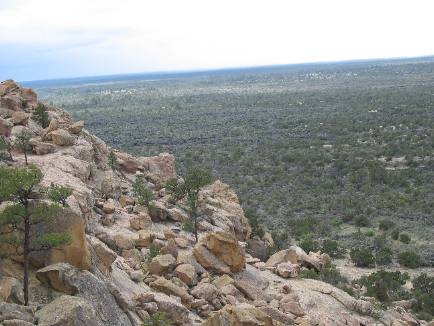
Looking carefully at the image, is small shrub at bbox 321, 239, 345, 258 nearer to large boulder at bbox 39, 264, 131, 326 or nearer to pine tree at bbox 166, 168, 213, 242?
pine tree at bbox 166, 168, 213, 242

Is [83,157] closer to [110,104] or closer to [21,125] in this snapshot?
[21,125]

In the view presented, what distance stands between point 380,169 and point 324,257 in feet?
80.4

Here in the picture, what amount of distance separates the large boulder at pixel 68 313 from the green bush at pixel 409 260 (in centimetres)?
2086

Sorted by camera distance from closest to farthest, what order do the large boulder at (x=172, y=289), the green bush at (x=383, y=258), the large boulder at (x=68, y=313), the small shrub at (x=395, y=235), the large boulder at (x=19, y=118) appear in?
the large boulder at (x=68, y=313) < the large boulder at (x=172, y=289) < the large boulder at (x=19, y=118) < the green bush at (x=383, y=258) < the small shrub at (x=395, y=235)

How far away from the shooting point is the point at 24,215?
1122 cm

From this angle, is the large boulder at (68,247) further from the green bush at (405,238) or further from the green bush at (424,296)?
the green bush at (405,238)

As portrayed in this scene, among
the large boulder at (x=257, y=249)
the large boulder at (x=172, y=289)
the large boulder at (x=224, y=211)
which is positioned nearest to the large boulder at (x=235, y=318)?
the large boulder at (x=172, y=289)

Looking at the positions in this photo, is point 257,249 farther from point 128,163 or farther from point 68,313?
point 68,313

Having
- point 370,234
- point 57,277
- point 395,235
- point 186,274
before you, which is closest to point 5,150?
point 186,274

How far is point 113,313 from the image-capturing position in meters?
11.6

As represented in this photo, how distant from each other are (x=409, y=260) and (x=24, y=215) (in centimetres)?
2154

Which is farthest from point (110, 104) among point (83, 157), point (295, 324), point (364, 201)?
point (295, 324)

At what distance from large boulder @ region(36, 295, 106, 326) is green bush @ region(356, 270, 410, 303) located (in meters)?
14.7

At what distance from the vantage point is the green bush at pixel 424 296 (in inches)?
813
